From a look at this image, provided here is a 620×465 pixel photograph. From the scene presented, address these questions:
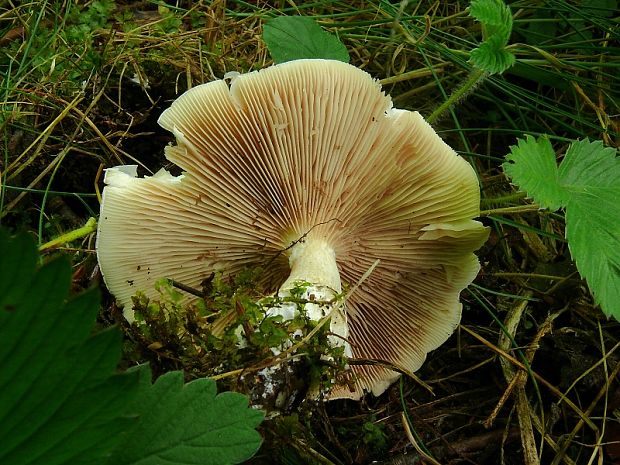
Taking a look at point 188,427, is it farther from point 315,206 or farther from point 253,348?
point 315,206

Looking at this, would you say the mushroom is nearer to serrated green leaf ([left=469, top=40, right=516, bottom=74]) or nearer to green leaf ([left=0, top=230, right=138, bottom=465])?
serrated green leaf ([left=469, top=40, right=516, bottom=74])

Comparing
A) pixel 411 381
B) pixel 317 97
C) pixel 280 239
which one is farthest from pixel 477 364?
pixel 317 97

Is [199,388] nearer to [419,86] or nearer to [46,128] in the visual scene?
[46,128]

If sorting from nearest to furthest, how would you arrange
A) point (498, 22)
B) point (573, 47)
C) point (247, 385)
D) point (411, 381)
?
point (247, 385) < point (498, 22) < point (411, 381) < point (573, 47)

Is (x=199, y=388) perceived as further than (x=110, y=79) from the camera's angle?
No

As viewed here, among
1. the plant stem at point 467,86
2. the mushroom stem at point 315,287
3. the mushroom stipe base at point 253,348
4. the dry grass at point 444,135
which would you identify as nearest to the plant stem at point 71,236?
the dry grass at point 444,135

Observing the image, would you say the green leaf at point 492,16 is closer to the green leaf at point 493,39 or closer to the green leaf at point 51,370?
the green leaf at point 493,39

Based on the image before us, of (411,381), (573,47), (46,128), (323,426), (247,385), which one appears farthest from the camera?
(573,47)
